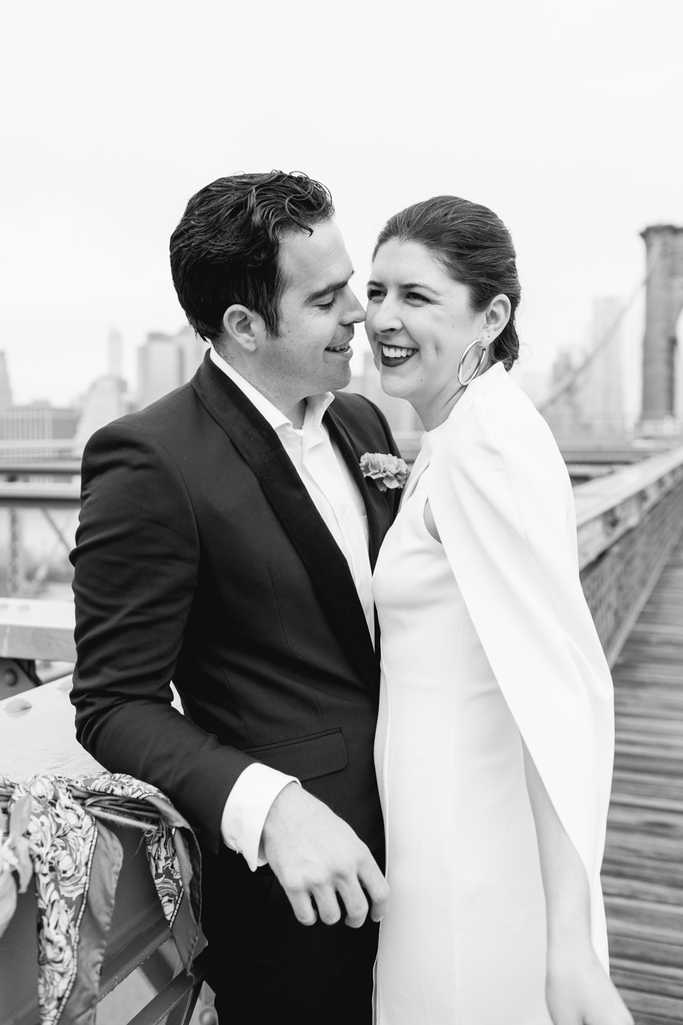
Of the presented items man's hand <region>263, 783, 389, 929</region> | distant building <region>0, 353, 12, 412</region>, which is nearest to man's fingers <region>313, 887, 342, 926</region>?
man's hand <region>263, 783, 389, 929</region>

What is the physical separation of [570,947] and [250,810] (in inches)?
15.5

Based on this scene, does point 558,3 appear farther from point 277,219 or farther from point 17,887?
point 17,887

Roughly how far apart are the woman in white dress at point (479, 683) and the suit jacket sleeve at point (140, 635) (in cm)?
30

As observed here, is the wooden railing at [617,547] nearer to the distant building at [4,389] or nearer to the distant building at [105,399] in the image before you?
the distant building at [105,399]

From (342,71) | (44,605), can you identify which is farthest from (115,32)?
(44,605)

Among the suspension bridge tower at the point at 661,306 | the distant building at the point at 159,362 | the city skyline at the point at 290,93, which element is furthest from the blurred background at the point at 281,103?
the suspension bridge tower at the point at 661,306

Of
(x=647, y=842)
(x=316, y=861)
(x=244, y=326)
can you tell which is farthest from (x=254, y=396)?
(x=647, y=842)

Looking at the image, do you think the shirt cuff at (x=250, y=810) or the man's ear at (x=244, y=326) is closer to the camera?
the shirt cuff at (x=250, y=810)

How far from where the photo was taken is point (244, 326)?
1.39 metres

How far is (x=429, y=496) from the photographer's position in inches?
47.0

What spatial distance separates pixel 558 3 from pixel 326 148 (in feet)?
13.2

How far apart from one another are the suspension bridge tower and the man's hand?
24.9 m

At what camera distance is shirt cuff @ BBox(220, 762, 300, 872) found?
3.45 ft

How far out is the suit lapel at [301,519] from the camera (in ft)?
4.16
